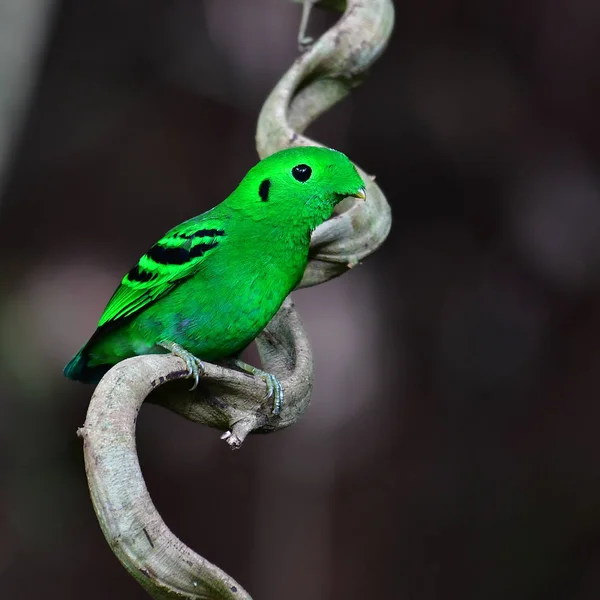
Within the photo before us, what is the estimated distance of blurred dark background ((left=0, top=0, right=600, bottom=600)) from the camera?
4602 mm

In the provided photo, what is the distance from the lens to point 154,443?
185 inches

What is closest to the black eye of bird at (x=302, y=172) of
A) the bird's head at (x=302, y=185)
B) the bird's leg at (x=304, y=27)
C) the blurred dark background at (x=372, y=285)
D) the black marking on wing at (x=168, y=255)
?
A: the bird's head at (x=302, y=185)

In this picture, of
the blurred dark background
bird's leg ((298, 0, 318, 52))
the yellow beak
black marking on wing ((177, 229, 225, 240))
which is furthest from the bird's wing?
the blurred dark background

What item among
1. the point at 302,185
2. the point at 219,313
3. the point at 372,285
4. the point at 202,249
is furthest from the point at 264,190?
the point at 372,285

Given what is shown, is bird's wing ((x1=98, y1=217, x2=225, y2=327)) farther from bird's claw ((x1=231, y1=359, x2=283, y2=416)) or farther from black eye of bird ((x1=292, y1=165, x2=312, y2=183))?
bird's claw ((x1=231, y1=359, x2=283, y2=416))

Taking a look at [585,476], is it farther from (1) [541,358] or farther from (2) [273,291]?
(2) [273,291]

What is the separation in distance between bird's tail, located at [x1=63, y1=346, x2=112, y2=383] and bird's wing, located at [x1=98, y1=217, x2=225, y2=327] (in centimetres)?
16

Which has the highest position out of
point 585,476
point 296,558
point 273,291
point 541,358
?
point 273,291

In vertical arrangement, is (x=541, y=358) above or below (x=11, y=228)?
above

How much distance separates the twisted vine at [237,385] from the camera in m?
1.52

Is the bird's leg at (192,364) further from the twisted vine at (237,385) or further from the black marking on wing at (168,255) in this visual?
the black marking on wing at (168,255)

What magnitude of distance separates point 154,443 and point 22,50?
84.8 inches

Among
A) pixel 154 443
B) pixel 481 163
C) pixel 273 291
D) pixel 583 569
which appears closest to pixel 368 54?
pixel 273 291

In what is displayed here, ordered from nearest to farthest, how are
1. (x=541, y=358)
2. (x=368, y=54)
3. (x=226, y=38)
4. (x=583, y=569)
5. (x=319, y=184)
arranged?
(x=319, y=184)
(x=368, y=54)
(x=583, y=569)
(x=541, y=358)
(x=226, y=38)
